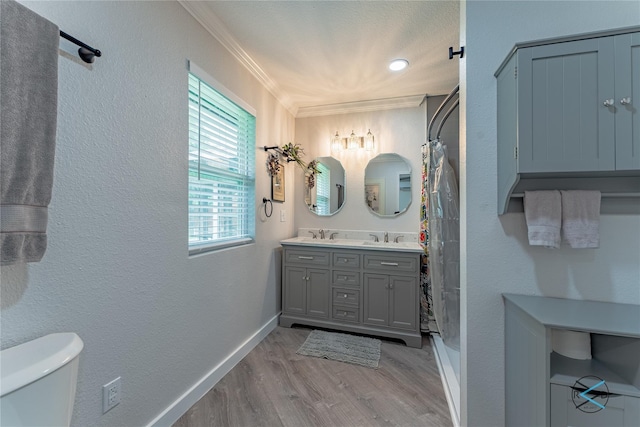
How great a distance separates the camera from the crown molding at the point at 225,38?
1608 mm

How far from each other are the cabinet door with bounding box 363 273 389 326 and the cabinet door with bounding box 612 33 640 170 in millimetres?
1816

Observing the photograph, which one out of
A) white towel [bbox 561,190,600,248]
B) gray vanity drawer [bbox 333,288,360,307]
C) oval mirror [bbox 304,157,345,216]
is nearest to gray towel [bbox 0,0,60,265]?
white towel [bbox 561,190,600,248]

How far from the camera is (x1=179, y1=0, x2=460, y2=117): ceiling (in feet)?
5.42

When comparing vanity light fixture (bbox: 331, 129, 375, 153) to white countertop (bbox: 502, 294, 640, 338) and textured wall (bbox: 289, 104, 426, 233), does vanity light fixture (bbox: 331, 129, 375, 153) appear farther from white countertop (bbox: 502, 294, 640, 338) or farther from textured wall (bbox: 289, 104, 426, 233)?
white countertop (bbox: 502, 294, 640, 338)

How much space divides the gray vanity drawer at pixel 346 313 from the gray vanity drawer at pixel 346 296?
50 mm

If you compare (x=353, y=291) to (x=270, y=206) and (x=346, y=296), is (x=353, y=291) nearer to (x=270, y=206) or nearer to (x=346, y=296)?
(x=346, y=296)

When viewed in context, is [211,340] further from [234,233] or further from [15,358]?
[15,358]

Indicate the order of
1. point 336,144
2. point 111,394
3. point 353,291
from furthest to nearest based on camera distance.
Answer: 1. point 336,144
2. point 353,291
3. point 111,394

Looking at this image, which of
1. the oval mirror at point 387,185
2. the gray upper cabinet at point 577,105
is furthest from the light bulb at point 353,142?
the gray upper cabinet at point 577,105

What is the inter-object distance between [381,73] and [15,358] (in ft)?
9.22

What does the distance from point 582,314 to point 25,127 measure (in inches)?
80.7

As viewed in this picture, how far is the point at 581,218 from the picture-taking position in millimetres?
1057

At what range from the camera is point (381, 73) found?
240cm

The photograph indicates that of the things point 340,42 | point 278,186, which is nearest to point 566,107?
point 340,42
